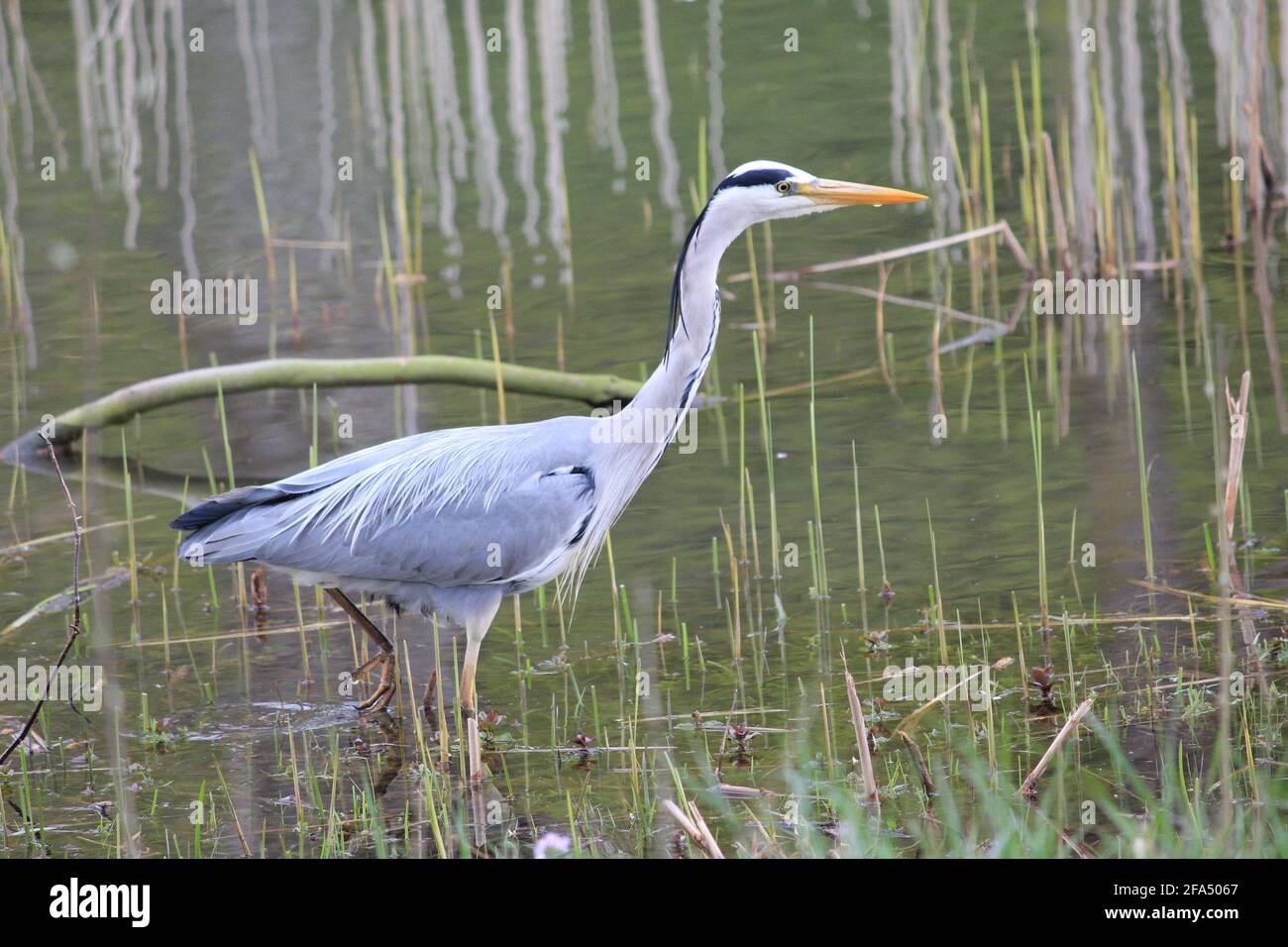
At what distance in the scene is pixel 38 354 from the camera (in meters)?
10.9

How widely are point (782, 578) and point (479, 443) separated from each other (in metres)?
1.55

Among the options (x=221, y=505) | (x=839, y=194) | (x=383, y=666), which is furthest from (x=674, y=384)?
(x=221, y=505)

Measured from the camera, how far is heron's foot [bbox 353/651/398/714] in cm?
609

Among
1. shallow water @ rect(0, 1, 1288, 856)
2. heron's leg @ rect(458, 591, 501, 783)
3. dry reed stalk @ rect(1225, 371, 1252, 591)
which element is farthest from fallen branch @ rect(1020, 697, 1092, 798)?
heron's leg @ rect(458, 591, 501, 783)

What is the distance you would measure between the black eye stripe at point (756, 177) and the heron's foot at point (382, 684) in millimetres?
2029

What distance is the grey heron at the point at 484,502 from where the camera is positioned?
5.89m

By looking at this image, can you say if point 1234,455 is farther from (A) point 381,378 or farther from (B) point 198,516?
(A) point 381,378

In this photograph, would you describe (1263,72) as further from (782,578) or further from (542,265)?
(782,578)

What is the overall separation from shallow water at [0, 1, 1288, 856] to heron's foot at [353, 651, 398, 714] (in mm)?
71

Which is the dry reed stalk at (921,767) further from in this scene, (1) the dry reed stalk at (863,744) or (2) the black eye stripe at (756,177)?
(2) the black eye stripe at (756,177)

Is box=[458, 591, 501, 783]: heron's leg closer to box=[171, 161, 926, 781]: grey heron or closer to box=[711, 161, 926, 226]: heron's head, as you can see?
box=[171, 161, 926, 781]: grey heron

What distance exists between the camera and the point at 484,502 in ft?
19.4

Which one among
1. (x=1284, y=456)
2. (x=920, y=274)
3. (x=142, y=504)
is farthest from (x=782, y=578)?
(x=920, y=274)

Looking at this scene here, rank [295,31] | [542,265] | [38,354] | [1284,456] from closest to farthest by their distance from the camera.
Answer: [1284,456] → [38,354] → [542,265] → [295,31]
